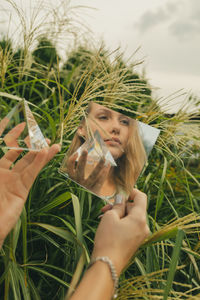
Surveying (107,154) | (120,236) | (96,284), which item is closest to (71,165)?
(107,154)

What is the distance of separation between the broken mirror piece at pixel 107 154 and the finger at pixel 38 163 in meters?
0.14

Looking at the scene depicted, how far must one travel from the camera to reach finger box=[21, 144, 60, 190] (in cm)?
105

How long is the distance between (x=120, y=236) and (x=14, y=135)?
0.59 m

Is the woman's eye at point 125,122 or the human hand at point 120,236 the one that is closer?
the human hand at point 120,236

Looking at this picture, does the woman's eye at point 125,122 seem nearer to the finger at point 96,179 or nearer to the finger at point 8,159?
the finger at point 96,179

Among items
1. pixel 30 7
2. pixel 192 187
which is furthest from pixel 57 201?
pixel 192 187

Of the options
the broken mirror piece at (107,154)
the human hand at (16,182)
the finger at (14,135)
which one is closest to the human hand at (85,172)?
the broken mirror piece at (107,154)

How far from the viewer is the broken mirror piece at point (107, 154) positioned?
1147mm

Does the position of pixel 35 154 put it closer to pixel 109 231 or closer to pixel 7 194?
pixel 7 194

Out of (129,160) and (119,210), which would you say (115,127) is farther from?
(119,210)

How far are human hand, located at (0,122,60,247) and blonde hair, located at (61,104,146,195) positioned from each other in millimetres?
155

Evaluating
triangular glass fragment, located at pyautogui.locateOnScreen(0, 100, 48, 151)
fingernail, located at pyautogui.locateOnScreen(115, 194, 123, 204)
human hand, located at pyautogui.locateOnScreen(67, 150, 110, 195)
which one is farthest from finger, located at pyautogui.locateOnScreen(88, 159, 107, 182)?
triangular glass fragment, located at pyautogui.locateOnScreen(0, 100, 48, 151)

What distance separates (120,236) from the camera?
0.94m

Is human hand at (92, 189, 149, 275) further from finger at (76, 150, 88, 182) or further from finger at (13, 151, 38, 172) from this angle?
finger at (13, 151, 38, 172)
